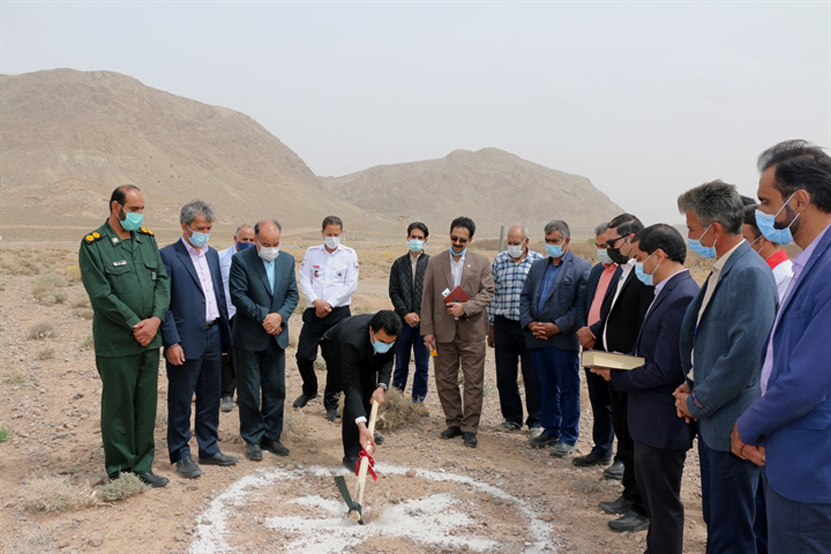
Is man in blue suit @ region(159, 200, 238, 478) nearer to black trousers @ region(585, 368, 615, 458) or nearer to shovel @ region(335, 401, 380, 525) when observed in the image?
shovel @ region(335, 401, 380, 525)

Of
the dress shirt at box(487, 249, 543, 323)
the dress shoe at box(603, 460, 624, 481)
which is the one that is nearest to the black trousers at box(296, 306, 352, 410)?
the dress shirt at box(487, 249, 543, 323)

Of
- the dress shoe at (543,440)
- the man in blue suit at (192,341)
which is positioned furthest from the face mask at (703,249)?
the man in blue suit at (192,341)

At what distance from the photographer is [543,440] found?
6.25 meters

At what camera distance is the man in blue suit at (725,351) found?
304 centimetres

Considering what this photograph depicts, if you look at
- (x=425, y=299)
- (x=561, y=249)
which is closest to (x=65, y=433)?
(x=425, y=299)

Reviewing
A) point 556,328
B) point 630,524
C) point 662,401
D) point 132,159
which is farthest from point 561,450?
point 132,159

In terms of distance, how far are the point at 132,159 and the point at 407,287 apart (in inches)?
3314

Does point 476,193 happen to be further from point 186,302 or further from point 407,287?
point 186,302

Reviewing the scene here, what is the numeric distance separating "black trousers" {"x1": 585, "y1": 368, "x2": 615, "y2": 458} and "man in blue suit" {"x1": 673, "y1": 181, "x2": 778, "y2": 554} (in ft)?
7.00

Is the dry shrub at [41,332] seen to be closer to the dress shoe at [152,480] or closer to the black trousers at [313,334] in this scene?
the black trousers at [313,334]

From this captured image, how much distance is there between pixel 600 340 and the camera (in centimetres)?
483

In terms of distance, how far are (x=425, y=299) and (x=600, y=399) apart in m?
2.14

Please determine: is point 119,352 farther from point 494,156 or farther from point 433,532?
point 494,156

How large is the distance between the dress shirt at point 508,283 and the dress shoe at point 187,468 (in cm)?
356
